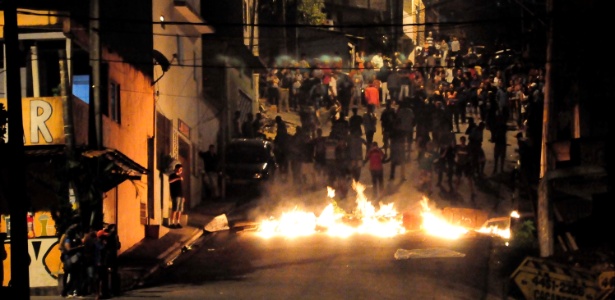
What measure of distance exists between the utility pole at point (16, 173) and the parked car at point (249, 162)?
18.6 meters

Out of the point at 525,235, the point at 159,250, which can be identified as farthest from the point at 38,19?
the point at 525,235

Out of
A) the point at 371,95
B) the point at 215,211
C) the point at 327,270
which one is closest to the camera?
the point at 327,270

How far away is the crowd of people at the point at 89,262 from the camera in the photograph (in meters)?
19.7

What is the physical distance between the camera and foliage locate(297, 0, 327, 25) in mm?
55125

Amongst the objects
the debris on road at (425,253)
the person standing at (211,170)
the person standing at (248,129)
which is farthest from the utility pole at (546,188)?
the person standing at (248,129)

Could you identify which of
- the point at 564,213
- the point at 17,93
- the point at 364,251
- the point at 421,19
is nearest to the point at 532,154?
the point at 564,213

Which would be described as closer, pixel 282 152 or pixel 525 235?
pixel 525 235

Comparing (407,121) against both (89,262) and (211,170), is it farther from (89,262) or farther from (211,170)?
(89,262)

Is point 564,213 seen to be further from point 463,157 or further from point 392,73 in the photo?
point 392,73

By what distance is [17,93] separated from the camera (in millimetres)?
15219

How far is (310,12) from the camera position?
56125 mm

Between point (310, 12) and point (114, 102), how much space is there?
107 feet

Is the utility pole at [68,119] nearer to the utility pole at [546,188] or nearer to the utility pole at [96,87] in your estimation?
the utility pole at [96,87]

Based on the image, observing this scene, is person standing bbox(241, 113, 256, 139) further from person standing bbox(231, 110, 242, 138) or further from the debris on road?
the debris on road
